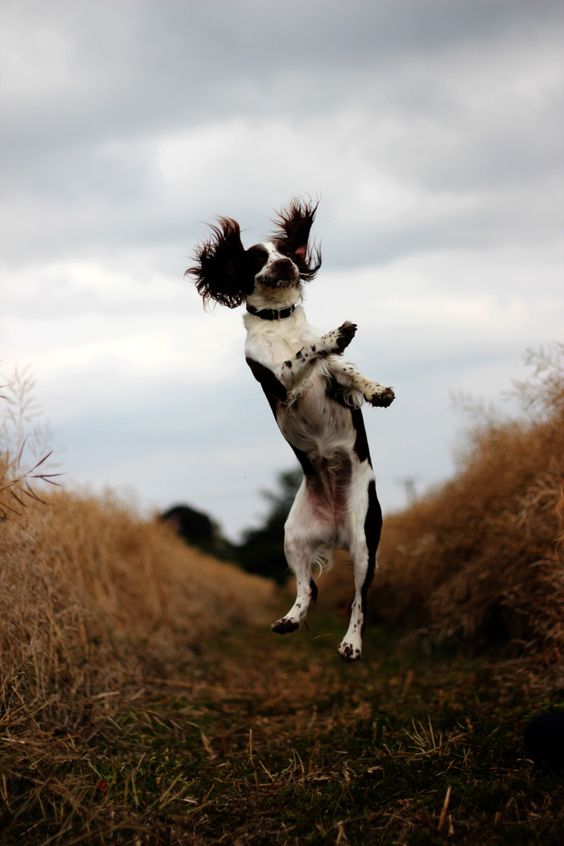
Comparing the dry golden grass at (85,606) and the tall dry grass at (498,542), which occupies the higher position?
the tall dry grass at (498,542)

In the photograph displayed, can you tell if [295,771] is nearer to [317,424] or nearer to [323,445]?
[323,445]

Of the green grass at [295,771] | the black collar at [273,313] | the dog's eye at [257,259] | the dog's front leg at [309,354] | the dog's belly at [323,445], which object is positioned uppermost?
the dog's eye at [257,259]

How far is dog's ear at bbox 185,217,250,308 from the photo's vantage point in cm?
497

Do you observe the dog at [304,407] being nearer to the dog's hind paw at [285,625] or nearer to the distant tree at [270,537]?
the dog's hind paw at [285,625]

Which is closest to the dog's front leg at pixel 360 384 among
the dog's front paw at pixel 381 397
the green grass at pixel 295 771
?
the dog's front paw at pixel 381 397

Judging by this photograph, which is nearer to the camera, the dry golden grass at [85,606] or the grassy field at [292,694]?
the grassy field at [292,694]

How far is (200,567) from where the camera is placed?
64.1 ft

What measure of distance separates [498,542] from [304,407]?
14.4ft

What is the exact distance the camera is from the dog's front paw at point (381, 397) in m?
4.43

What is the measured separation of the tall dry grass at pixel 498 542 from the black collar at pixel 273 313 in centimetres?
220

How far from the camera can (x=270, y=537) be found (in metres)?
49.6

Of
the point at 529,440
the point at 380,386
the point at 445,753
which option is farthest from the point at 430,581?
the point at 380,386

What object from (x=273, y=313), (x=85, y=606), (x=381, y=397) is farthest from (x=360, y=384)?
(x=85, y=606)

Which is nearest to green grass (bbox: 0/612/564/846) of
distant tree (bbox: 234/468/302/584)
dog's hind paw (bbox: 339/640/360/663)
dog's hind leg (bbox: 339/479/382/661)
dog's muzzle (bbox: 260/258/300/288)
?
dog's hind paw (bbox: 339/640/360/663)
